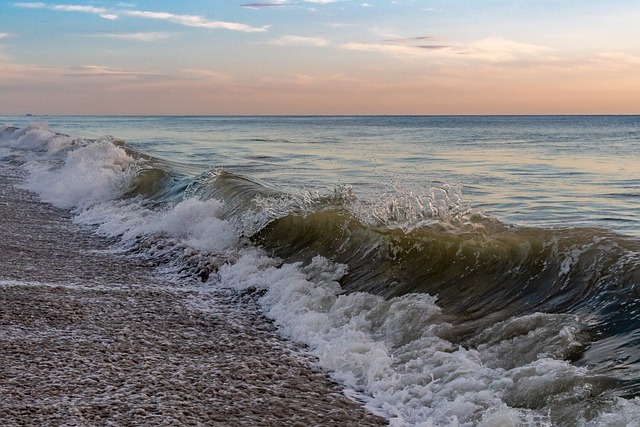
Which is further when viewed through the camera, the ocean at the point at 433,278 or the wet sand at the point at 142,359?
the ocean at the point at 433,278

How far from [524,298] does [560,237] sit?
1.50 m

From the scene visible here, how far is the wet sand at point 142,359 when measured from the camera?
5.25 meters

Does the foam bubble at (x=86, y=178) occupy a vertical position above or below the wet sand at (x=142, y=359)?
above

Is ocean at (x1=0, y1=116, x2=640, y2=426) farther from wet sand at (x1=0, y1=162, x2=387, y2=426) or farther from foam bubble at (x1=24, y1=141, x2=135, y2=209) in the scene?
wet sand at (x1=0, y1=162, x2=387, y2=426)

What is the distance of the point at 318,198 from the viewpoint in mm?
13641

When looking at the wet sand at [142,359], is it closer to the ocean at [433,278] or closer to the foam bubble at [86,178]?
the ocean at [433,278]

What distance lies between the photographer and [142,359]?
6398 mm

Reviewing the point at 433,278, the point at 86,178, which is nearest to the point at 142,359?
the point at 433,278

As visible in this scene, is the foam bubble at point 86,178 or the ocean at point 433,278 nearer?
the ocean at point 433,278

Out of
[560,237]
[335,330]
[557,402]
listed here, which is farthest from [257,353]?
[560,237]

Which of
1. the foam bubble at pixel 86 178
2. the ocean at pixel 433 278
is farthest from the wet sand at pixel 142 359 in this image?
the foam bubble at pixel 86 178

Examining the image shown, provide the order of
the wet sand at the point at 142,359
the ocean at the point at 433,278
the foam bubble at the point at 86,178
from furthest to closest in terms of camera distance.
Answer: the foam bubble at the point at 86,178 → the ocean at the point at 433,278 → the wet sand at the point at 142,359

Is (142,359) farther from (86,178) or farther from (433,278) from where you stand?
(86,178)

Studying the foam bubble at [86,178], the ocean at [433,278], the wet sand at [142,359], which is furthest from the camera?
the foam bubble at [86,178]
